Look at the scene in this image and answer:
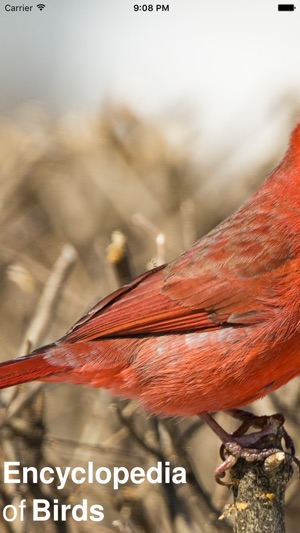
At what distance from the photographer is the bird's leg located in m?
2.82

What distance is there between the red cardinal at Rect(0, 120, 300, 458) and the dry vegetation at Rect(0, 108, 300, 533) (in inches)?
7.1

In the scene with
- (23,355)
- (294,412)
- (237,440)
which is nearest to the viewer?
(237,440)

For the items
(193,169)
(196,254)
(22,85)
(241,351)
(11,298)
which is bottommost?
(241,351)

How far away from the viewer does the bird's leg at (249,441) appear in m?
2.82

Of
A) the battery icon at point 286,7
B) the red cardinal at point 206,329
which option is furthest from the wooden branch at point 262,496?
the battery icon at point 286,7

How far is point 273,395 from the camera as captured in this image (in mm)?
3688

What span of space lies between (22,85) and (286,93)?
3.57ft

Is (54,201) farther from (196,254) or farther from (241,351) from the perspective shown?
(241,351)

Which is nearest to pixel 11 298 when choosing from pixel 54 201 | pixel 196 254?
pixel 54 201

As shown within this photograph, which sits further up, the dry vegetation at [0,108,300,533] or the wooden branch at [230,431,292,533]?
the dry vegetation at [0,108,300,533]

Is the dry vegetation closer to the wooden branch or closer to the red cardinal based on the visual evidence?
the red cardinal

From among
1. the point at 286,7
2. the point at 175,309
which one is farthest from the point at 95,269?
the point at 286,7

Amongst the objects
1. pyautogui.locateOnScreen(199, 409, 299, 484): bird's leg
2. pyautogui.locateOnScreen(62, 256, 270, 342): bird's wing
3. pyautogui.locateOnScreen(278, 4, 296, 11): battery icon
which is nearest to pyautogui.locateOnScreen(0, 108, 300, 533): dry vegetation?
pyautogui.locateOnScreen(62, 256, 270, 342): bird's wing

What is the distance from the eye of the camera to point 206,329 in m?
3.15
